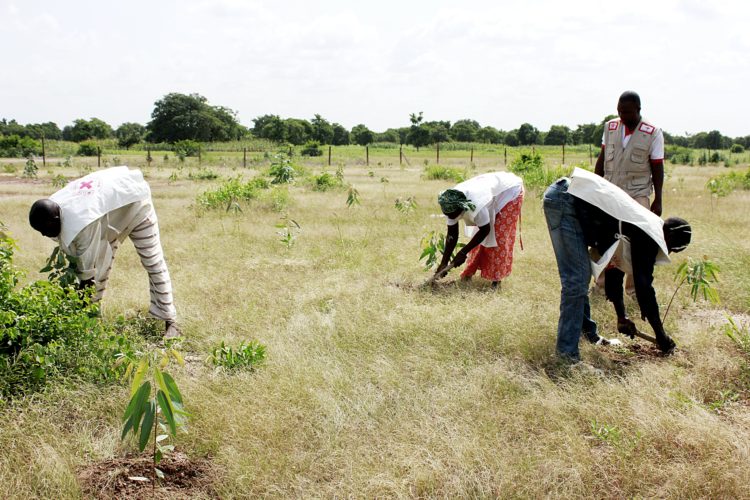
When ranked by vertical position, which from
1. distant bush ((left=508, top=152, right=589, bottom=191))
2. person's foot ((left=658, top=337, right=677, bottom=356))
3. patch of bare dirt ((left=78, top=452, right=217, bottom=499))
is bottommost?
patch of bare dirt ((left=78, top=452, right=217, bottom=499))

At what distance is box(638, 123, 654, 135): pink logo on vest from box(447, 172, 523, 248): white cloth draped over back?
1.17 metres

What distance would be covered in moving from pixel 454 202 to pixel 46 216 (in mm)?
2884

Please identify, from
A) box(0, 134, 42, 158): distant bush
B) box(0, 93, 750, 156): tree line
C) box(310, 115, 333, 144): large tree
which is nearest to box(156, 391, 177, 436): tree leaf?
box(0, 134, 42, 158): distant bush

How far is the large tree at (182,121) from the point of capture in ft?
211

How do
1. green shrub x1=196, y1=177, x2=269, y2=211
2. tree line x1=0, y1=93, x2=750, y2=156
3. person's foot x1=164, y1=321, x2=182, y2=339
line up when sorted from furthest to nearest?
tree line x1=0, y1=93, x2=750, y2=156 → green shrub x1=196, y1=177, x2=269, y2=211 → person's foot x1=164, y1=321, x2=182, y2=339

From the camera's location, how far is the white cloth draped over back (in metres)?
4.99

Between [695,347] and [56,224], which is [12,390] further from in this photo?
[695,347]

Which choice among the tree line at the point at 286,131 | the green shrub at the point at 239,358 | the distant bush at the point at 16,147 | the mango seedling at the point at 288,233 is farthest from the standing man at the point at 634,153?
the tree line at the point at 286,131

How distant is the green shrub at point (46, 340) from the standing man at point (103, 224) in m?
0.25

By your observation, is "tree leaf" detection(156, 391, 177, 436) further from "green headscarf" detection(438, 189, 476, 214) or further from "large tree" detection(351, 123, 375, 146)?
"large tree" detection(351, 123, 375, 146)

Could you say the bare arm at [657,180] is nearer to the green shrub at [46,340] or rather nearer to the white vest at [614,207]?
the white vest at [614,207]

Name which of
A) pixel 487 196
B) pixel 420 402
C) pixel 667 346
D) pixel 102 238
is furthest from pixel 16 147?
pixel 667 346

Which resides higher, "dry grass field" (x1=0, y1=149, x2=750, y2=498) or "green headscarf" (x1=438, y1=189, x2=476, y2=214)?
"green headscarf" (x1=438, y1=189, x2=476, y2=214)

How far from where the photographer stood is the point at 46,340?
3.54 meters
